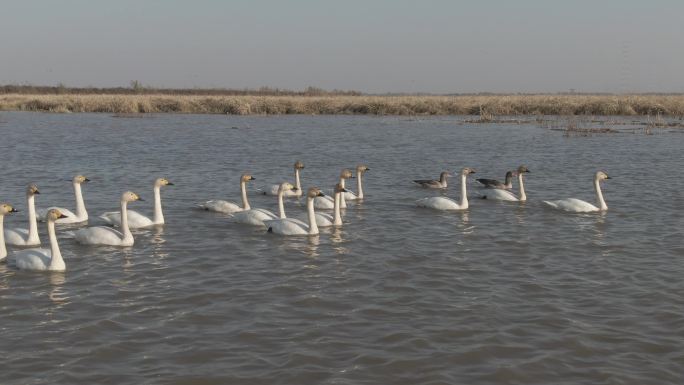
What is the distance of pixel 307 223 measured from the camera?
14508mm

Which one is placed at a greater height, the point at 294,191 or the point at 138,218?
the point at 138,218

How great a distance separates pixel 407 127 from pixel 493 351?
39106 millimetres

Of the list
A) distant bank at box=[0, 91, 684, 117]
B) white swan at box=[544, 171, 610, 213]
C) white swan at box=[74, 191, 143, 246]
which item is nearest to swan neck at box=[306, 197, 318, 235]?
white swan at box=[74, 191, 143, 246]

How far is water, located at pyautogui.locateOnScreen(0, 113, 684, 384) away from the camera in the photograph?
7.45 m

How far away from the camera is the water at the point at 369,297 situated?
7.45m

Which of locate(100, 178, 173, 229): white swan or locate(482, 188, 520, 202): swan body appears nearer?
locate(100, 178, 173, 229): white swan

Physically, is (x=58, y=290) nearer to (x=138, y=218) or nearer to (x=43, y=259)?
(x=43, y=259)

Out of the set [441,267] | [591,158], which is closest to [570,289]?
[441,267]

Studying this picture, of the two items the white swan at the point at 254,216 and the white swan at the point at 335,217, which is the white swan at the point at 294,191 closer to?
the white swan at the point at 254,216

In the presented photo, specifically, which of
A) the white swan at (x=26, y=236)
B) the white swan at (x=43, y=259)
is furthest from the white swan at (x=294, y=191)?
the white swan at (x=43, y=259)

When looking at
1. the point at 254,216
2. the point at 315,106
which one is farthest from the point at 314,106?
the point at 254,216

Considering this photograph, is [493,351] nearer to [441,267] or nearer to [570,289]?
[570,289]

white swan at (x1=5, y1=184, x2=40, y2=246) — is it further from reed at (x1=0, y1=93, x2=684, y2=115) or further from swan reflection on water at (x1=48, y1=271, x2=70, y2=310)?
reed at (x1=0, y1=93, x2=684, y2=115)

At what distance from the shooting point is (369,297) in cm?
980
